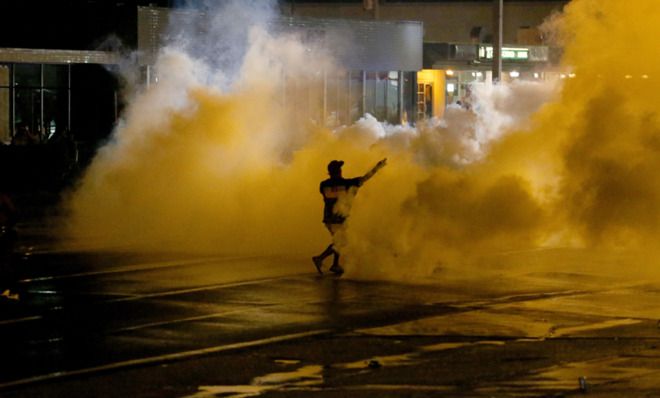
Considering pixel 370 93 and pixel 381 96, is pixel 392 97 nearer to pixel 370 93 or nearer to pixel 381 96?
pixel 381 96

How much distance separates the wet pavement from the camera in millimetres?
9664

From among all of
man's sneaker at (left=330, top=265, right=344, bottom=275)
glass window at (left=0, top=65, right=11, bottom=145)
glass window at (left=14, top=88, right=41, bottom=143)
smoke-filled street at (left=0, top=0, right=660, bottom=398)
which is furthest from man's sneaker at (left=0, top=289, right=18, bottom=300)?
glass window at (left=14, top=88, right=41, bottom=143)

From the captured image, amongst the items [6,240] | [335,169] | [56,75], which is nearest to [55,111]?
[56,75]

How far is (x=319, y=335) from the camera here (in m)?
11.9

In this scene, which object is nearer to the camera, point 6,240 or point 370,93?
point 6,240

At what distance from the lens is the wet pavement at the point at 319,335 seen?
966cm

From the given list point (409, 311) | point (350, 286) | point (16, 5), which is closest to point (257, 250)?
point (350, 286)

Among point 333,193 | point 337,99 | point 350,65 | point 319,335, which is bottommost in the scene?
point 319,335

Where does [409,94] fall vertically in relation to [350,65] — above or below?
below

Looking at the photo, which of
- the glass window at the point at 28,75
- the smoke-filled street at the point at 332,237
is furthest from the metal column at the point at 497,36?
the glass window at the point at 28,75

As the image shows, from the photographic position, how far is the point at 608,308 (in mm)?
13469

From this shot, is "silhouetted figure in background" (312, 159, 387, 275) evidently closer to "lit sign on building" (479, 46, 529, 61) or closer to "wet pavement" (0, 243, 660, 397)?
"wet pavement" (0, 243, 660, 397)

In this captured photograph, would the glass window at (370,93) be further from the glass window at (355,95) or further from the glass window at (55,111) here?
the glass window at (55,111)

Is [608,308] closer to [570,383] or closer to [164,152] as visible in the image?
[570,383]
